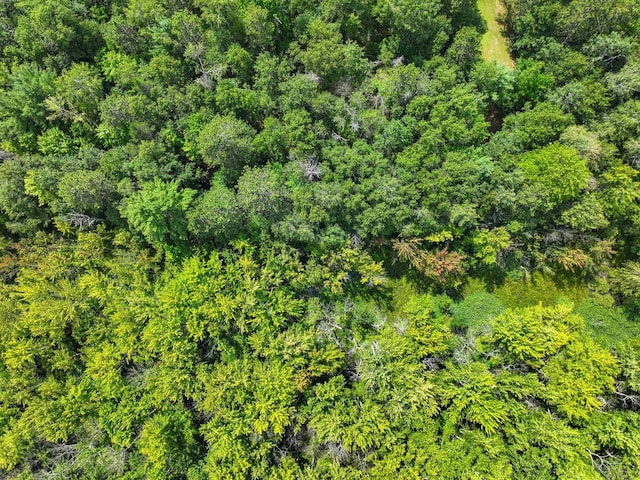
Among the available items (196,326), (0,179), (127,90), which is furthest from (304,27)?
(0,179)

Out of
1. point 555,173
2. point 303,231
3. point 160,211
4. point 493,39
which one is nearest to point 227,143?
point 160,211

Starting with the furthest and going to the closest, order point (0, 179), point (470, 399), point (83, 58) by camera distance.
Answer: point (83, 58) < point (0, 179) < point (470, 399)

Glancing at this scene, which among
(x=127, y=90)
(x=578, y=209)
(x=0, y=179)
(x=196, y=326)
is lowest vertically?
(x=196, y=326)

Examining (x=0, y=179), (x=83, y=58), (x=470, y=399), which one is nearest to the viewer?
(x=470, y=399)

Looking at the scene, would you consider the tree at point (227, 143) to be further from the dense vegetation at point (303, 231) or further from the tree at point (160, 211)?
the tree at point (160, 211)

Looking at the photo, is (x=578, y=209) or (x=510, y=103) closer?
(x=578, y=209)

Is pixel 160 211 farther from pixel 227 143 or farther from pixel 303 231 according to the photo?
pixel 303 231

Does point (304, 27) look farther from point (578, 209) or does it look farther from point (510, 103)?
point (578, 209)

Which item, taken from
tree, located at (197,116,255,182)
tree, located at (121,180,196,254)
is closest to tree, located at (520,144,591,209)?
tree, located at (197,116,255,182)
